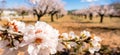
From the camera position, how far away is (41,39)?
1.09m

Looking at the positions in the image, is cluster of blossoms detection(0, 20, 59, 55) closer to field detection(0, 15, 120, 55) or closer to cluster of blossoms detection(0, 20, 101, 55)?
cluster of blossoms detection(0, 20, 101, 55)

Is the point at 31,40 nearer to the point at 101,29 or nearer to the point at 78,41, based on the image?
the point at 78,41

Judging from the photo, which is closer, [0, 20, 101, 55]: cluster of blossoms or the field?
[0, 20, 101, 55]: cluster of blossoms

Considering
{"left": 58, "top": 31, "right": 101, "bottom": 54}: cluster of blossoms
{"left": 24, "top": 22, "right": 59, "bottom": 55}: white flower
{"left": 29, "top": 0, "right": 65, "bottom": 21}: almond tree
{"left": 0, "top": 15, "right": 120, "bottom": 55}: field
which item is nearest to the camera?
{"left": 24, "top": 22, "right": 59, "bottom": 55}: white flower

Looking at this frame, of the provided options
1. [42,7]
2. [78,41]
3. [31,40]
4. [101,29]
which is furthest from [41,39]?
[42,7]

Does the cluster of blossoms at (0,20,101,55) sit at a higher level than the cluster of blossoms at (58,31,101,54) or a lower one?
higher

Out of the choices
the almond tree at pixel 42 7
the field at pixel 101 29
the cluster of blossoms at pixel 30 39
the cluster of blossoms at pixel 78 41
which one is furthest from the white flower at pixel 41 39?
the almond tree at pixel 42 7

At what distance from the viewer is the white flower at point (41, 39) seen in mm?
1074

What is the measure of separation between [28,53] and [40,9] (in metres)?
36.6

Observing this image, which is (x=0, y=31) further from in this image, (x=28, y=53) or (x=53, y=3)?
(x=53, y=3)

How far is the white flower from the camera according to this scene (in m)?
1.07

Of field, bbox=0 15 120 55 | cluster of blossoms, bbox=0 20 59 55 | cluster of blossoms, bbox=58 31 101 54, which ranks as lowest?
field, bbox=0 15 120 55

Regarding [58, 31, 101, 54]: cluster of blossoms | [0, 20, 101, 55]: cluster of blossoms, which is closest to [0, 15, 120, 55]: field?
[58, 31, 101, 54]: cluster of blossoms

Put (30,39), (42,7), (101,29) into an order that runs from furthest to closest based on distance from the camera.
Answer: (42,7)
(101,29)
(30,39)
